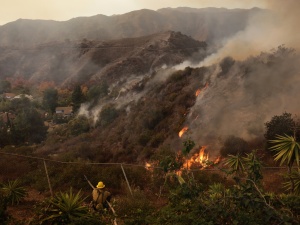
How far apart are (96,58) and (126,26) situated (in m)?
55.7

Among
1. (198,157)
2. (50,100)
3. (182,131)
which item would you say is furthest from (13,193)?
(50,100)

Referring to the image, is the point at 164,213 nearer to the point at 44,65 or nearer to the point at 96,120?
the point at 96,120

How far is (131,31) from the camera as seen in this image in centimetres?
12950

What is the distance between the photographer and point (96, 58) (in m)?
83.7

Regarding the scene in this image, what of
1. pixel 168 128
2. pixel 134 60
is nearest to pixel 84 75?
pixel 134 60

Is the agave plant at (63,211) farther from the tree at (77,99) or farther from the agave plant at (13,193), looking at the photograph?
the tree at (77,99)

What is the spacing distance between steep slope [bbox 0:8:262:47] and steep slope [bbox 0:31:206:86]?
30.0 m

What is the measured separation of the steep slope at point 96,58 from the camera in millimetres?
68812

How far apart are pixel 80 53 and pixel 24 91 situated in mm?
29185

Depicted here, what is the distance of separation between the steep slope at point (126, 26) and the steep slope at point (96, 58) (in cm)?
3005

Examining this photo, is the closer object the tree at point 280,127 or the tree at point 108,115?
the tree at point 280,127

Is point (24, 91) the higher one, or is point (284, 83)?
point (284, 83)

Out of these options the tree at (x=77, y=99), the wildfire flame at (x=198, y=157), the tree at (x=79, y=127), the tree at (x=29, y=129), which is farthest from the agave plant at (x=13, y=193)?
the tree at (x=77, y=99)

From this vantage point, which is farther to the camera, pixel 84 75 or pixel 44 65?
pixel 44 65
